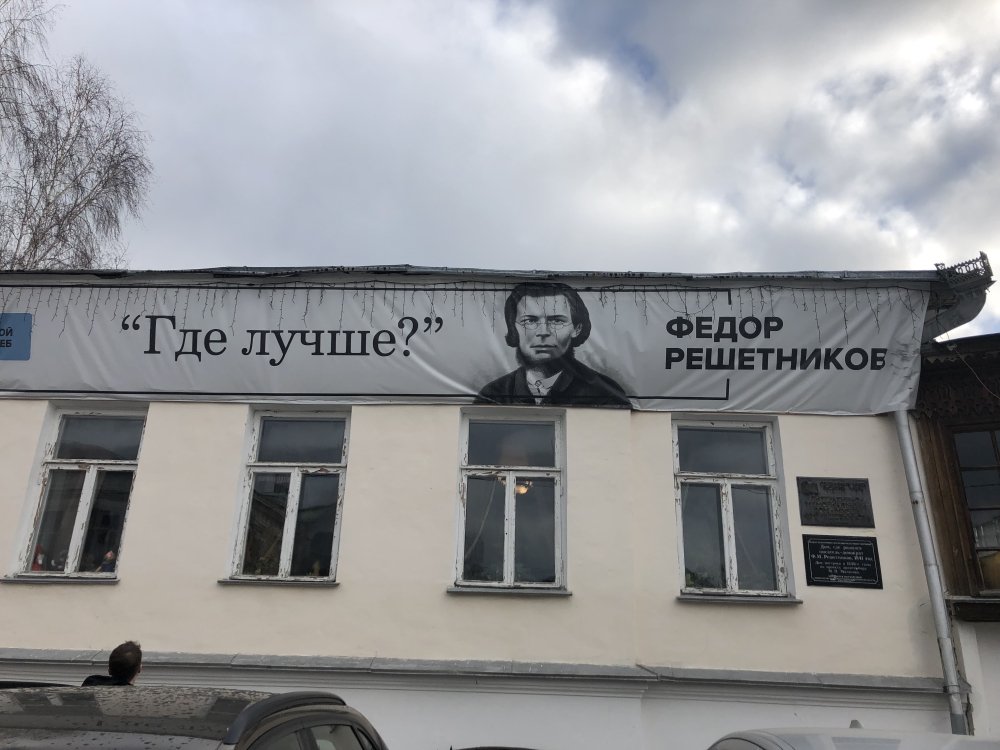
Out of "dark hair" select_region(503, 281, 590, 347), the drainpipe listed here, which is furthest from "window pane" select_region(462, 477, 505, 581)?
the drainpipe

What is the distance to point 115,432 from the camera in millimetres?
8305

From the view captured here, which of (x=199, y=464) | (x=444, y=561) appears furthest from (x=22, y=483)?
(x=444, y=561)

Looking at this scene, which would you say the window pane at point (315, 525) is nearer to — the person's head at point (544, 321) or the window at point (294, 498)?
the window at point (294, 498)

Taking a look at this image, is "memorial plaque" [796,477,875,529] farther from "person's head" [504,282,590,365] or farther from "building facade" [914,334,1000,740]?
"person's head" [504,282,590,365]

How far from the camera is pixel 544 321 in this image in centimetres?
827

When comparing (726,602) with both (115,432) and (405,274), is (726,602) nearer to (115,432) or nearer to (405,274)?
(405,274)

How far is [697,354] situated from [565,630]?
3157 mm

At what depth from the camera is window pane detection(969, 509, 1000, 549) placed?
292 inches

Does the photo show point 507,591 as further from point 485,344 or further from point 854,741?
point 854,741

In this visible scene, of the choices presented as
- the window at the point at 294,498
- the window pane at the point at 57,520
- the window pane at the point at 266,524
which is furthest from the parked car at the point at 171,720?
the window pane at the point at 57,520

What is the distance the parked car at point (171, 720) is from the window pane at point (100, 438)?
5508 millimetres

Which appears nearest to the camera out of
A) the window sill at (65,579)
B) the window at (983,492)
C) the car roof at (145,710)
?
the car roof at (145,710)

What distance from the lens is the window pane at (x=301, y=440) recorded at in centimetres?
808

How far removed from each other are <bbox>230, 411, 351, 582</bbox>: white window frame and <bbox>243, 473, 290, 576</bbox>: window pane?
4cm
